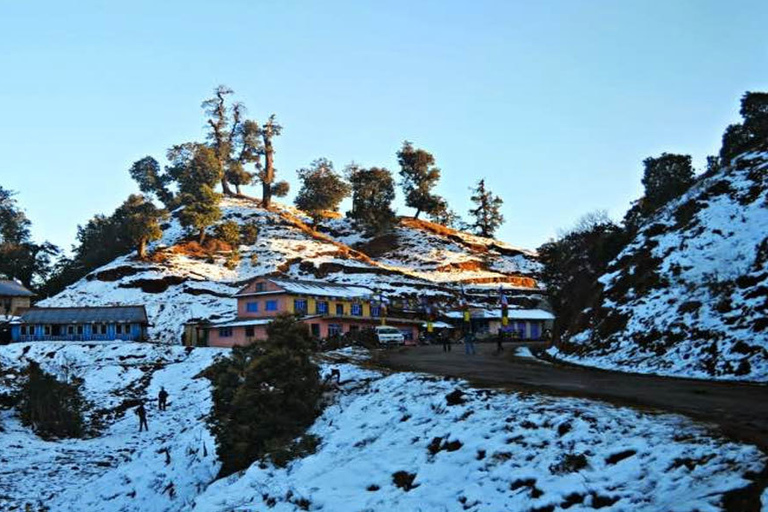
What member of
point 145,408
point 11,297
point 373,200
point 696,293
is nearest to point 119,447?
point 145,408

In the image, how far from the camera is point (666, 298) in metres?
26.7

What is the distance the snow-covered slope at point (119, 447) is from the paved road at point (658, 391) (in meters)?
10.7

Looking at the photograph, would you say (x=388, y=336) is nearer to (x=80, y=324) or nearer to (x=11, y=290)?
(x=80, y=324)

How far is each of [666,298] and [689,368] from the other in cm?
564

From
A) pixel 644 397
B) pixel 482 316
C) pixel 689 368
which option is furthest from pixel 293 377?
pixel 482 316

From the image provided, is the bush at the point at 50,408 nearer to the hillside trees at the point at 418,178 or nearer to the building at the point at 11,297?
the building at the point at 11,297

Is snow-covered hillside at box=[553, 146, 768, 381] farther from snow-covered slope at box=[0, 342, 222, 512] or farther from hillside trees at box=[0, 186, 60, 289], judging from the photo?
hillside trees at box=[0, 186, 60, 289]

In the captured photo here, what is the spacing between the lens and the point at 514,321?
77875mm

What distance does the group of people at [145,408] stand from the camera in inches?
1388

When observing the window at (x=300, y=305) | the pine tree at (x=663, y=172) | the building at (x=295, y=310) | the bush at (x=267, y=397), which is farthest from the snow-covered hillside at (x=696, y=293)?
the window at (x=300, y=305)

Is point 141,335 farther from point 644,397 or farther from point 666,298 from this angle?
point 644,397

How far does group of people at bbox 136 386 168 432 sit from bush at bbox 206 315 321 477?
49.6ft

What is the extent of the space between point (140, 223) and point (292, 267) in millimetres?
21927

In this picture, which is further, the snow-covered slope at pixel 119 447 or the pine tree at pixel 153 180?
the pine tree at pixel 153 180
